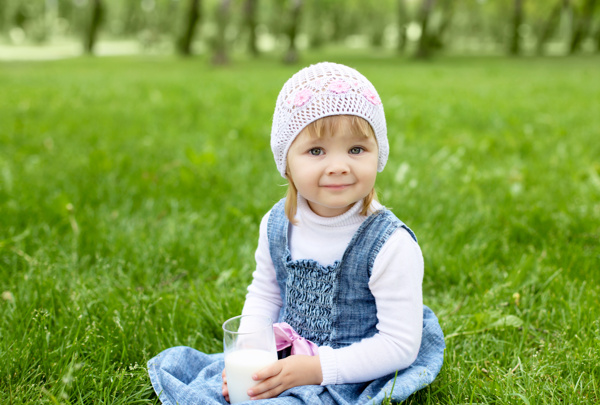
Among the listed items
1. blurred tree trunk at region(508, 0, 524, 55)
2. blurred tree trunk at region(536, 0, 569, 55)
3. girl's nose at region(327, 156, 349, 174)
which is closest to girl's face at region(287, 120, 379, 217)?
girl's nose at region(327, 156, 349, 174)

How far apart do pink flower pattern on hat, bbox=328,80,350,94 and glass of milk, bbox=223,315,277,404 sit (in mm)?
645

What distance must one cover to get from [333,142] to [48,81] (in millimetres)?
10032

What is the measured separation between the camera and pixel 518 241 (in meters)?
2.97

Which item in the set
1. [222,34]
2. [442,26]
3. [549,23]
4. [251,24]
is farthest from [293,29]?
[549,23]

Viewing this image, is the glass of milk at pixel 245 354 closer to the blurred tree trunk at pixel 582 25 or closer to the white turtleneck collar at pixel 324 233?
the white turtleneck collar at pixel 324 233

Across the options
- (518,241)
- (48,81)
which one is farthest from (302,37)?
(518,241)

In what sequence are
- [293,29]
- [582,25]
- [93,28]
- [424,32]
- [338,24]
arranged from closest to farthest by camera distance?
1. [293,29]
2. [424,32]
3. [93,28]
4. [582,25]
5. [338,24]

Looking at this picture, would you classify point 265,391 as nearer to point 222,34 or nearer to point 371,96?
point 371,96

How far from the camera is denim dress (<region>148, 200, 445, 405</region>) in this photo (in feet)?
5.28

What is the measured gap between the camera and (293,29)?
1928 centimetres

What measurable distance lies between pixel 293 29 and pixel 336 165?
18581 mm

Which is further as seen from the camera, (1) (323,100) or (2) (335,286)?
(2) (335,286)

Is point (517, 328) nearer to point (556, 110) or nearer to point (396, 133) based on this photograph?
point (396, 133)

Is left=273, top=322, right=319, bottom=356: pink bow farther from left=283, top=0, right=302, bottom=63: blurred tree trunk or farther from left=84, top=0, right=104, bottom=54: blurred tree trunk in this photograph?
left=84, top=0, right=104, bottom=54: blurred tree trunk
